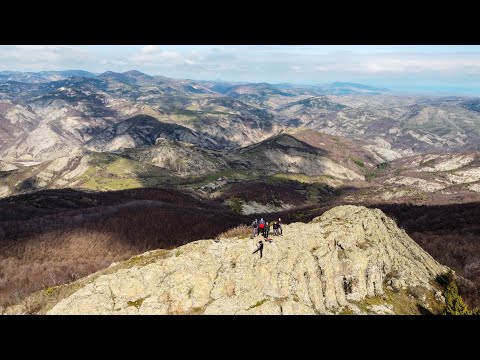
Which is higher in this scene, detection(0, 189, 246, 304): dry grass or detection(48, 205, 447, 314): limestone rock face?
detection(48, 205, 447, 314): limestone rock face

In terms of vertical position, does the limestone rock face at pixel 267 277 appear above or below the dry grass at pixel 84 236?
above

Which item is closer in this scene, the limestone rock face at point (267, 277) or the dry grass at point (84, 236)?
the limestone rock face at point (267, 277)

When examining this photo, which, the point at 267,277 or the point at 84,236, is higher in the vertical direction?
the point at 267,277

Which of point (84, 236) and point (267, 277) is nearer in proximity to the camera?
point (267, 277)

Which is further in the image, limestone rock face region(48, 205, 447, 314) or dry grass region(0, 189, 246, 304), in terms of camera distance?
dry grass region(0, 189, 246, 304)
